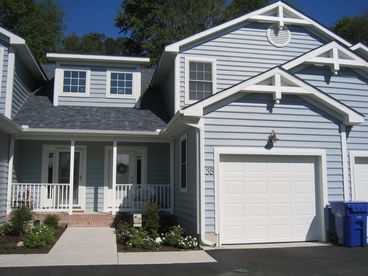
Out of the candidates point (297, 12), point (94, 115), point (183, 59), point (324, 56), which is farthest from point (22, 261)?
point (297, 12)

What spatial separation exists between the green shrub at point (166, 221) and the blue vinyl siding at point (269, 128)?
8.43ft

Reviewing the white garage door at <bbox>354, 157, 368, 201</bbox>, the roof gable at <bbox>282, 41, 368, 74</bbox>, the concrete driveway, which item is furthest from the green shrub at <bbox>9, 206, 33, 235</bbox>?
the white garage door at <bbox>354, 157, 368, 201</bbox>

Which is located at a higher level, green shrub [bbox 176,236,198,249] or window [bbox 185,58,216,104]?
window [bbox 185,58,216,104]

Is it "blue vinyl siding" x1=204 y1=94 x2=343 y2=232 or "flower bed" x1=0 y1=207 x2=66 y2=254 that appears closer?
"flower bed" x1=0 y1=207 x2=66 y2=254

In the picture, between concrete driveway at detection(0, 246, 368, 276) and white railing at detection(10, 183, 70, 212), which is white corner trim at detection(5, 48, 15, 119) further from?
concrete driveway at detection(0, 246, 368, 276)

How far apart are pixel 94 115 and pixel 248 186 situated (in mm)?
7048

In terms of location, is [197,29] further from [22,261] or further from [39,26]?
[22,261]

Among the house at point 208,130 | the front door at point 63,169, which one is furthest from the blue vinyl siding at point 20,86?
the front door at point 63,169

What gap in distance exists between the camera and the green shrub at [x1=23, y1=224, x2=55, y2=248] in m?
10.1

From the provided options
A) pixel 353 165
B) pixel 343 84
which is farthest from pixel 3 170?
pixel 343 84

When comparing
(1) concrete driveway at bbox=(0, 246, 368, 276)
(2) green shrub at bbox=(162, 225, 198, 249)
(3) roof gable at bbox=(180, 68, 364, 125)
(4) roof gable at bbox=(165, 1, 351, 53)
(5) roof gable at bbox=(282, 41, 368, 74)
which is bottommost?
(1) concrete driveway at bbox=(0, 246, 368, 276)

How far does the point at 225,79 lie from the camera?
14.8m

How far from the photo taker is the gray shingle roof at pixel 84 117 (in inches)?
570

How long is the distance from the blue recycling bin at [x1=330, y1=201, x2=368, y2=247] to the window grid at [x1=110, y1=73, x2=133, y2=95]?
30.7ft
